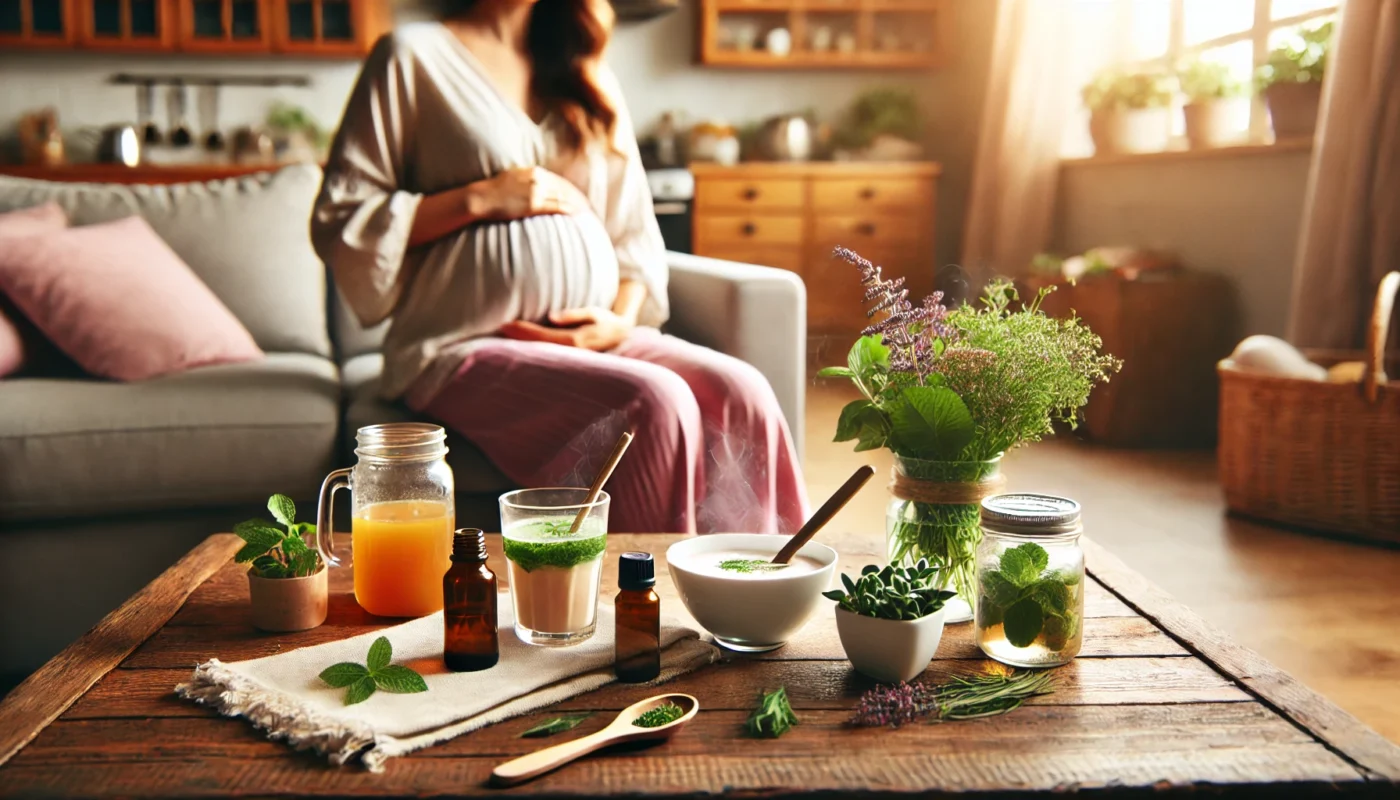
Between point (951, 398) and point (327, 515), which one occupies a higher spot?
point (951, 398)

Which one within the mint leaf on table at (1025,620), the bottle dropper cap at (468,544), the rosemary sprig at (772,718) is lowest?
the rosemary sprig at (772,718)

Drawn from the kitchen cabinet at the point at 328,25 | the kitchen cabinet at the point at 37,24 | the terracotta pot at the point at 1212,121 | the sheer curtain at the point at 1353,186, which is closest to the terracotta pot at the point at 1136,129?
the terracotta pot at the point at 1212,121

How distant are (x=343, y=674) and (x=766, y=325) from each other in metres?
1.41

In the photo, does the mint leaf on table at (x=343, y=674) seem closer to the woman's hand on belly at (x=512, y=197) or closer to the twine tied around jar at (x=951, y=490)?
the twine tied around jar at (x=951, y=490)

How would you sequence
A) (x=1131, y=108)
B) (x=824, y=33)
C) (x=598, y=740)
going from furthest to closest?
(x=824, y=33), (x=1131, y=108), (x=598, y=740)

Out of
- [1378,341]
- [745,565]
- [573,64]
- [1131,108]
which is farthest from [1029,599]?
[1131,108]

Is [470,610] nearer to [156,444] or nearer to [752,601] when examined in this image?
[752,601]

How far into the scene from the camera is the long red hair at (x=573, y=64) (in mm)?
2047

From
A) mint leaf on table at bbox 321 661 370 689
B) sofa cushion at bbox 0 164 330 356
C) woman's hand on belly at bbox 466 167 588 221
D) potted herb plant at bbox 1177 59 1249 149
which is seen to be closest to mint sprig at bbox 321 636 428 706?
mint leaf on table at bbox 321 661 370 689

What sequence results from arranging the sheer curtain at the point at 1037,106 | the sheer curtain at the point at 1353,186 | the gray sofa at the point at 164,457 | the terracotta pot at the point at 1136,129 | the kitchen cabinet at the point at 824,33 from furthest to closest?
1. the kitchen cabinet at the point at 824,33
2. the sheer curtain at the point at 1037,106
3. the terracotta pot at the point at 1136,129
4. the sheer curtain at the point at 1353,186
5. the gray sofa at the point at 164,457

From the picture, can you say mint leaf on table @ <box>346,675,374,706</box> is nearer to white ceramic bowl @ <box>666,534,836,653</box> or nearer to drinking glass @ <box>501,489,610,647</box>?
drinking glass @ <box>501,489,610,647</box>

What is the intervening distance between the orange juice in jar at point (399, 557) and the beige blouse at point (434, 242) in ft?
2.77

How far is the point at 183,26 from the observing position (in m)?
4.98

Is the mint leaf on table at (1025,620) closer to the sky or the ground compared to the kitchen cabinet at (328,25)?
closer to the ground
